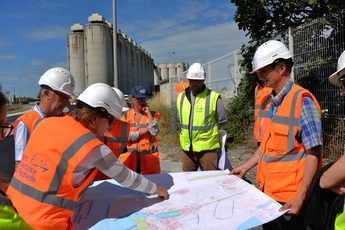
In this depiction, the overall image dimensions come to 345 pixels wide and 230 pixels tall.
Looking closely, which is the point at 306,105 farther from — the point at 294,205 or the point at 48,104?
the point at 48,104

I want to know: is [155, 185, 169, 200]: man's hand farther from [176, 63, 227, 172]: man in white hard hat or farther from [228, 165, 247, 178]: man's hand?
[176, 63, 227, 172]: man in white hard hat

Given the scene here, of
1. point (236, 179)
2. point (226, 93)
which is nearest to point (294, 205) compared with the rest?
point (236, 179)

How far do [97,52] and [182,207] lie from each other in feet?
105

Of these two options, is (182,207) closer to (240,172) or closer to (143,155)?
(240,172)

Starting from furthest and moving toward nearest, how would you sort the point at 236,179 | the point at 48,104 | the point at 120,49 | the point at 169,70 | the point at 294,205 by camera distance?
1. the point at 169,70
2. the point at 120,49
3. the point at 48,104
4. the point at 236,179
5. the point at 294,205

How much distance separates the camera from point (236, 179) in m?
2.47

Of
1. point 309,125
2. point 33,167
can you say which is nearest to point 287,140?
point 309,125

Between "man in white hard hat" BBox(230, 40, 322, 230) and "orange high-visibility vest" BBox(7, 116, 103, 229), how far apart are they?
134 centimetres

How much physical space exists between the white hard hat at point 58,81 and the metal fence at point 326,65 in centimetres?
472

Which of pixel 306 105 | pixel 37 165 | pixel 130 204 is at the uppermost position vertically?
pixel 306 105

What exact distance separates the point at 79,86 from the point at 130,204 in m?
32.8

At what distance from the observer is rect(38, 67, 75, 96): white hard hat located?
8.87 ft

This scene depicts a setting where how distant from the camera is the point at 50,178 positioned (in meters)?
1.55

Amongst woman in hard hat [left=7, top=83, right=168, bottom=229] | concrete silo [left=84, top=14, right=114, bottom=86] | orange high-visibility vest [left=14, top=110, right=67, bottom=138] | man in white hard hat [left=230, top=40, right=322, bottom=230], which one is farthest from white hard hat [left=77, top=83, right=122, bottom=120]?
concrete silo [left=84, top=14, right=114, bottom=86]
